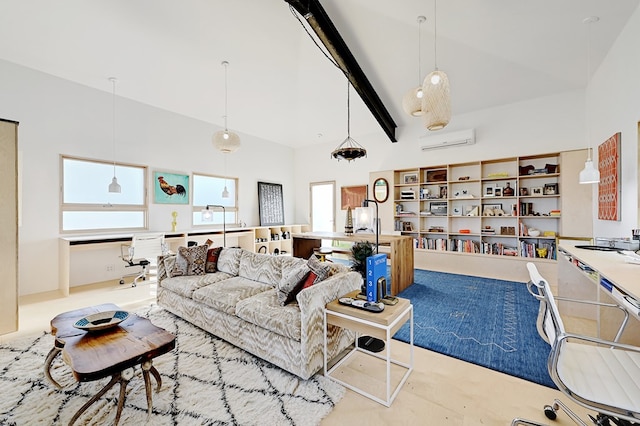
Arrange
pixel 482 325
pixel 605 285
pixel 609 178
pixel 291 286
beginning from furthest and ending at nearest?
1. pixel 609 178
2. pixel 482 325
3. pixel 291 286
4. pixel 605 285

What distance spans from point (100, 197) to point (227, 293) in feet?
12.3

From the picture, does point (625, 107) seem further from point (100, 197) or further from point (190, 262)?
point (100, 197)

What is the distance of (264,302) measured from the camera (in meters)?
2.38

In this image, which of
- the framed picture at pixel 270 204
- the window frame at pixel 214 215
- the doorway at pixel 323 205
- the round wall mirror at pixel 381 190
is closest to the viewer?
the window frame at pixel 214 215

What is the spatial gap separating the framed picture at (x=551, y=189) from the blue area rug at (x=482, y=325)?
163 cm

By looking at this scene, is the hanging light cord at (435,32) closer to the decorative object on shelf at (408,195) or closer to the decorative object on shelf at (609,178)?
the decorative object on shelf at (609,178)

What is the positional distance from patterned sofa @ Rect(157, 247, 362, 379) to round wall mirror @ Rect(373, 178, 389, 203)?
389 centimetres

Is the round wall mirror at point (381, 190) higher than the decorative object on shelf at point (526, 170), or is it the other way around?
the decorative object on shelf at point (526, 170)

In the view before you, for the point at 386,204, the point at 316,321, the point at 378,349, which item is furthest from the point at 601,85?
the point at 316,321

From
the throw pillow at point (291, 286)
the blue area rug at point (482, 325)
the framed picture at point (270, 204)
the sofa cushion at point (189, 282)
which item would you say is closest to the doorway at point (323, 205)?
the framed picture at point (270, 204)

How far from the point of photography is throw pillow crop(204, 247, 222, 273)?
3496 mm

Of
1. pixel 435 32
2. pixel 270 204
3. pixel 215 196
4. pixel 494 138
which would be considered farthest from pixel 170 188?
pixel 494 138

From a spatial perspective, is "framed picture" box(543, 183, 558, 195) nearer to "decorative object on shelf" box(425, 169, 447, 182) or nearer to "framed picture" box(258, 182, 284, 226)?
"decorative object on shelf" box(425, 169, 447, 182)

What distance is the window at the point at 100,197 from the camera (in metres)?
4.39
